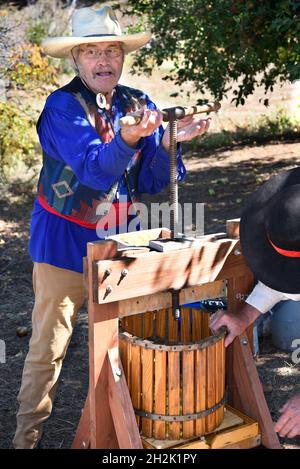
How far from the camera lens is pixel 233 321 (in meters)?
3.02

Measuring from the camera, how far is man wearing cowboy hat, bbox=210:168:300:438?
251 cm

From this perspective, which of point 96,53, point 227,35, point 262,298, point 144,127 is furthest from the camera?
point 227,35

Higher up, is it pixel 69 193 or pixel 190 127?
pixel 190 127

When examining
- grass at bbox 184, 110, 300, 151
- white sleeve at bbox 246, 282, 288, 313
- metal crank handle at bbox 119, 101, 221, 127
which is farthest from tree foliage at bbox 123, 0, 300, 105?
white sleeve at bbox 246, 282, 288, 313

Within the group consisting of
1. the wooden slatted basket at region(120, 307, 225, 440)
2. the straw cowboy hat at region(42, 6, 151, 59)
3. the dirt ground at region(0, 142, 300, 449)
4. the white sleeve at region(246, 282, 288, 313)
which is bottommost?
the dirt ground at region(0, 142, 300, 449)

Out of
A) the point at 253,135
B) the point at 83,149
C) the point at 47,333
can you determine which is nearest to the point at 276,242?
the point at 83,149

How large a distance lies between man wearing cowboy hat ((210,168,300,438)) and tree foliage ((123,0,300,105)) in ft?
11.2

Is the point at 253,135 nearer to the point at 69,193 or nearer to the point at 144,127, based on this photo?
the point at 69,193

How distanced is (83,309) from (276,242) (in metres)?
3.31

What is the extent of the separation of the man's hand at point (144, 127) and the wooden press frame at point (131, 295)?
0.39 meters

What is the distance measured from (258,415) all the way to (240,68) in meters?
6.07

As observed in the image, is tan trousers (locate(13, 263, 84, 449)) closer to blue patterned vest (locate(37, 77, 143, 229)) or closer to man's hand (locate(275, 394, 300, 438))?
blue patterned vest (locate(37, 77, 143, 229))

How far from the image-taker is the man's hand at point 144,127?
8.71ft

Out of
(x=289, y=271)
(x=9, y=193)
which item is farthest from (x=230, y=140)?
(x=289, y=271)
